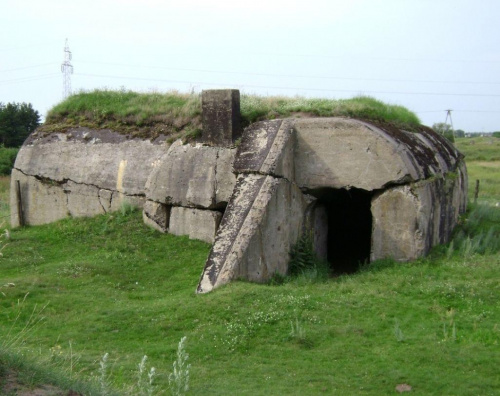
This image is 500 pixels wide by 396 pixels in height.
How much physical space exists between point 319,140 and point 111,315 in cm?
455

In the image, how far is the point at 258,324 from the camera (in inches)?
326

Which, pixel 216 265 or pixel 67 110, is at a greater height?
pixel 67 110

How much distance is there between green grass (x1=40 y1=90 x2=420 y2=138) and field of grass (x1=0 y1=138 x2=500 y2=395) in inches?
107

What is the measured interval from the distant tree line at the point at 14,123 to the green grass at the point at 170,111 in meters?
23.0

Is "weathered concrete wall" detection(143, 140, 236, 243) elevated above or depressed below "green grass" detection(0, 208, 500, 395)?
above

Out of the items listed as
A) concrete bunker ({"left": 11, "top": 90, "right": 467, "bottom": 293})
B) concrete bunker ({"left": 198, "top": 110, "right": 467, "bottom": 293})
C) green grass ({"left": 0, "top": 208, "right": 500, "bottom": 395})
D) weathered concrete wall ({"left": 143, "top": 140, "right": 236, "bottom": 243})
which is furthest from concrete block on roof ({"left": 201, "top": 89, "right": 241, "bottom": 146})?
green grass ({"left": 0, "top": 208, "right": 500, "bottom": 395})

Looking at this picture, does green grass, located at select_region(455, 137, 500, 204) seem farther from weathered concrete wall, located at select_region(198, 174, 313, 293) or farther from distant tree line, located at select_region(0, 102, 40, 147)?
distant tree line, located at select_region(0, 102, 40, 147)

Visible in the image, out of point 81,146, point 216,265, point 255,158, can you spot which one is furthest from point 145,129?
point 216,265

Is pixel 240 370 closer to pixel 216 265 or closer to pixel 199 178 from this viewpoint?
pixel 216 265

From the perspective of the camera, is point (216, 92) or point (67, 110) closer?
point (216, 92)

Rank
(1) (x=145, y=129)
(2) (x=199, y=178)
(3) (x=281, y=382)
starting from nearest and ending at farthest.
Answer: (3) (x=281, y=382) → (2) (x=199, y=178) → (1) (x=145, y=129)

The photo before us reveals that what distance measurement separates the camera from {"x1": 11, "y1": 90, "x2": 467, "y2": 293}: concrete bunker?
10.6 m

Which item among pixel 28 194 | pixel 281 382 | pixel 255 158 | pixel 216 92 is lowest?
pixel 281 382

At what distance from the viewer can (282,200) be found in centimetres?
1084
